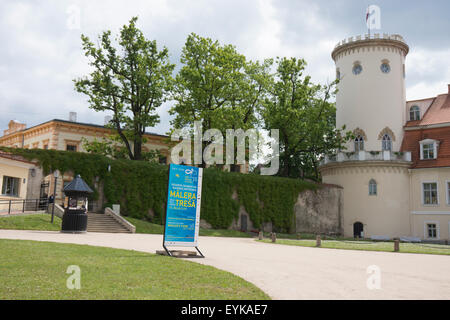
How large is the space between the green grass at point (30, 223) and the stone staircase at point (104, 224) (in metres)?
2.19

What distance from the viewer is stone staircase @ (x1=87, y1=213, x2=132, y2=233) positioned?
24.2 m

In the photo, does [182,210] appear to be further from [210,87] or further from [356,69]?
[356,69]

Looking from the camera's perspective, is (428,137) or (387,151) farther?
(428,137)

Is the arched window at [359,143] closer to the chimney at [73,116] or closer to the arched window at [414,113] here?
the arched window at [414,113]

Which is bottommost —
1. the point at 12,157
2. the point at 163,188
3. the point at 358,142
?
the point at 163,188

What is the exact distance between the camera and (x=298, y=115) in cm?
3831

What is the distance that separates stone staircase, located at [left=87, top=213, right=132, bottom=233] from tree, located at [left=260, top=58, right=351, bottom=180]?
19052mm

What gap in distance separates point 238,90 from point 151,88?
7.99 m

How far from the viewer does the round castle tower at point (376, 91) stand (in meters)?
40.9

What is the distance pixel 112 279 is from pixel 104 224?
18.5 m

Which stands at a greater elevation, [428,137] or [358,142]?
[428,137]

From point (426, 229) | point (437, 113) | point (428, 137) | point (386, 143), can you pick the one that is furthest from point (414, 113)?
point (426, 229)
